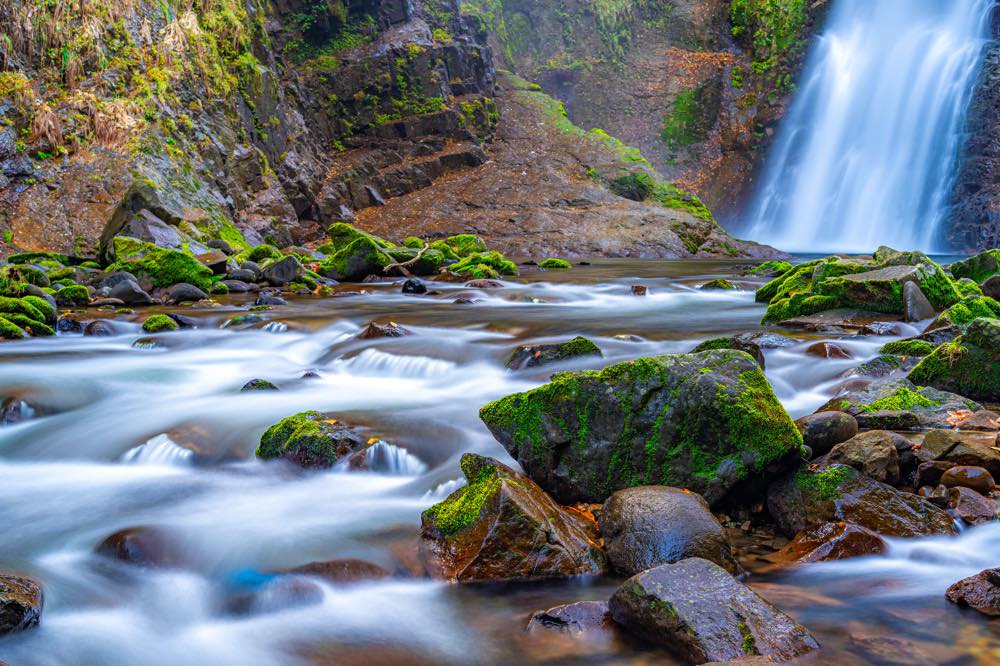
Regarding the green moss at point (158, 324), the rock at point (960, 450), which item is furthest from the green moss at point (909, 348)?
the green moss at point (158, 324)

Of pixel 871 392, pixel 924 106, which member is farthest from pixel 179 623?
pixel 924 106

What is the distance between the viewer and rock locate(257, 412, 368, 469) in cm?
434

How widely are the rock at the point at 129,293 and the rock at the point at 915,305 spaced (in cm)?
992

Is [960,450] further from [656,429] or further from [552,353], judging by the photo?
[552,353]

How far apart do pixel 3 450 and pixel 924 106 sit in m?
33.1

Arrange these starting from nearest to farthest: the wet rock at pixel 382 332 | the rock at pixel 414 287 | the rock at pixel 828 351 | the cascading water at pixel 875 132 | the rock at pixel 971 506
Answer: the rock at pixel 971 506 < the rock at pixel 828 351 < the wet rock at pixel 382 332 < the rock at pixel 414 287 < the cascading water at pixel 875 132

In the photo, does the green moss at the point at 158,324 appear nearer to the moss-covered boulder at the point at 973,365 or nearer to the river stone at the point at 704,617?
the river stone at the point at 704,617

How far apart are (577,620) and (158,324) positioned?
747cm

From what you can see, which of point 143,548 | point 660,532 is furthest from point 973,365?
point 143,548

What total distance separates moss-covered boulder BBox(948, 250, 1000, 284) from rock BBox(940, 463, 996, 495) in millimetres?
7352

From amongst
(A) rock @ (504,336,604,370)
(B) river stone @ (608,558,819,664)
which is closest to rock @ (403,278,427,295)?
(A) rock @ (504,336,604,370)

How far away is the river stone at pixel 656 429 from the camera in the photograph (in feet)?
11.4

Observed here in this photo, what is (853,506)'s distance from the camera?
11.0ft

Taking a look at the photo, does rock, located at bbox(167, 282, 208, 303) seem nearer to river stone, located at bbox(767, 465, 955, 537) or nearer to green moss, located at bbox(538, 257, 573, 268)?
green moss, located at bbox(538, 257, 573, 268)
